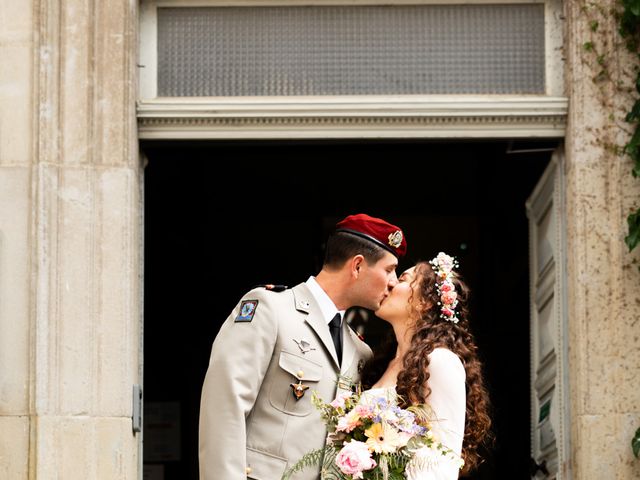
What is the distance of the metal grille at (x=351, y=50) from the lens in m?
7.87

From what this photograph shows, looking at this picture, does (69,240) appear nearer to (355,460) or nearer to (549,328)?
(355,460)

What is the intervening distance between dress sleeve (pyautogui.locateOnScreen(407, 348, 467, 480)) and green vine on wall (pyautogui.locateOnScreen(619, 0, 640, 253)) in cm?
149

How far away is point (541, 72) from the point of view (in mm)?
7895

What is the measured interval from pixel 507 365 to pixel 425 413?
291 inches

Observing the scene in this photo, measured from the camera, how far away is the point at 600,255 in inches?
297

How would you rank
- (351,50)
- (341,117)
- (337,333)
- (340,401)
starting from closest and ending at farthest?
(340,401)
(337,333)
(341,117)
(351,50)

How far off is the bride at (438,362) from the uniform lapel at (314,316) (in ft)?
1.09

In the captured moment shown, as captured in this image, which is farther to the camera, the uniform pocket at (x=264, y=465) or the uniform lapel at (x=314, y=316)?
the uniform lapel at (x=314, y=316)

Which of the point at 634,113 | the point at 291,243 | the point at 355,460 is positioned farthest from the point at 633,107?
the point at 291,243

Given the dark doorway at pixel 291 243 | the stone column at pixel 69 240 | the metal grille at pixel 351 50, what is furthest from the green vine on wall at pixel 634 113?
the dark doorway at pixel 291 243

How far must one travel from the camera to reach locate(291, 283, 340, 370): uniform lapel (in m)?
6.38

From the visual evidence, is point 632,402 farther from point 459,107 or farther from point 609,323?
point 459,107

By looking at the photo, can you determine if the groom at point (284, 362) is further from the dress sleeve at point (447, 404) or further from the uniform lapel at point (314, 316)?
the dress sleeve at point (447, 404)

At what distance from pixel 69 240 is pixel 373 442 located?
238 cm
